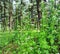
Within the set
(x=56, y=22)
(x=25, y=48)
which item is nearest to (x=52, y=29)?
(x=56, y=22)

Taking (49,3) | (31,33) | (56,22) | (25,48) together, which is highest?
(49,3)

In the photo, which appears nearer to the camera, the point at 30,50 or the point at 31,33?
the point at 30,50

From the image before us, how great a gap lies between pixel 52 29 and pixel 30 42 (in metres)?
0.68

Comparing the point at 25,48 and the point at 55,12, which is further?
the point at 25,48

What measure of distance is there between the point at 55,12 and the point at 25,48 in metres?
1.22

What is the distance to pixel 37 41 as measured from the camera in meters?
5.32

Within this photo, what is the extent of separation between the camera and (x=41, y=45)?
16.5 feet

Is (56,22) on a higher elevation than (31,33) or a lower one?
higher

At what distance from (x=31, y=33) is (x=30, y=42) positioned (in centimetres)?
32

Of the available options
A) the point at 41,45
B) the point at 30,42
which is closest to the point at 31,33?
the point at 30,42

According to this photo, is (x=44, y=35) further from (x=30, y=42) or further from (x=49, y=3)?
(x=49, y=3)

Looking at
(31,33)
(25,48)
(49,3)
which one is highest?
(49,3)

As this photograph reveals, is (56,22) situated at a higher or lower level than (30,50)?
higher

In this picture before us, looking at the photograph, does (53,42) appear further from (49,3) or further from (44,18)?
(49,3)
